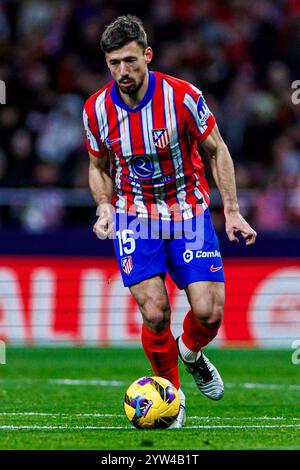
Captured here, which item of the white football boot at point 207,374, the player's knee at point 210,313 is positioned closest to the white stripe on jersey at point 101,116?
the player's knee at point 210,313

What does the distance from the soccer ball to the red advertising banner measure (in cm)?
707

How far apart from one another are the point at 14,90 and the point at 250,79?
3405mm

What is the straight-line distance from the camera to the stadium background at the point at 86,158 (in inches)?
571

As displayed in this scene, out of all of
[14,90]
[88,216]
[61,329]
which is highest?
[14,90]

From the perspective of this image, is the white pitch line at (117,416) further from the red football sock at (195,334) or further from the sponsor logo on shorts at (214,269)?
the sponsor logo on shorts at (214,269)

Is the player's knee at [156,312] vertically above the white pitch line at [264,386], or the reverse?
the player's knee at [156,312]

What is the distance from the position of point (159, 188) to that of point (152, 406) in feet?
5.02

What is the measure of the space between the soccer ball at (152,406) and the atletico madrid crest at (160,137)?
1608mm

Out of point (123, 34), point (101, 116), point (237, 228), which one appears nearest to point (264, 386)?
point (237, 228)

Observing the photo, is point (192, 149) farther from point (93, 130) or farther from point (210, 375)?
point (210, 375)

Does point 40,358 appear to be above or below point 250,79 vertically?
below

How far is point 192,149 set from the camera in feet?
26.2

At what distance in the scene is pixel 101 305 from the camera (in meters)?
14.6
